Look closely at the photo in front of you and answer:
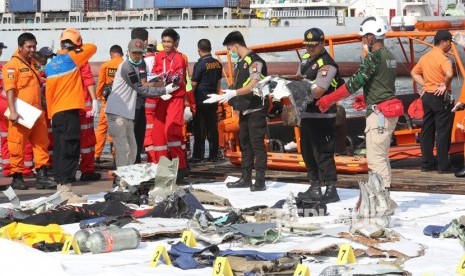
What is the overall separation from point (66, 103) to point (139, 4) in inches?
2479

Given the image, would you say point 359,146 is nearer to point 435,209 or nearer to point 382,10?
point 435,209

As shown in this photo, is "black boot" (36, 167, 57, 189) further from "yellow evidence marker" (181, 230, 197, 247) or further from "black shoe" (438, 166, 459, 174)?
"black shoe" (438, 166, 459, 174)

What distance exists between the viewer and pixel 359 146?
13.6 meters

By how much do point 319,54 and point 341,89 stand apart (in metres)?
0.73

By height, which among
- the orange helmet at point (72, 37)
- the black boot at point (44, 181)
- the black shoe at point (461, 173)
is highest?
the orange helmet at point (72, 37)

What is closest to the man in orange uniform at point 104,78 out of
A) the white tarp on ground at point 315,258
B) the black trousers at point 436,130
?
the black trousers at point 436,130

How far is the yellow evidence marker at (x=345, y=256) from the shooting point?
7.04 meters

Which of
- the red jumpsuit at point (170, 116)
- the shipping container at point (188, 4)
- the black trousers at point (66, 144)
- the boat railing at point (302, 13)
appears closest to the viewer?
the black trousers at point (66, 144)

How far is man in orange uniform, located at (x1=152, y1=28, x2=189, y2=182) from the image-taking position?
1177 cm

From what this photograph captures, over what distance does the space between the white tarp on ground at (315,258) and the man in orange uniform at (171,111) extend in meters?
1.52

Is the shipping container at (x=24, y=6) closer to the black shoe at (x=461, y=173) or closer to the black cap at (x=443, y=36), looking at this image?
the black cap at (x=443, y=36)

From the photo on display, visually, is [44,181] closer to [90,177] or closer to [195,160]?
[90,177]

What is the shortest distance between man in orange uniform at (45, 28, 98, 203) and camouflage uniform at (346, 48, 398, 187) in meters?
2.94

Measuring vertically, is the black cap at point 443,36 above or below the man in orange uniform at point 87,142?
above
